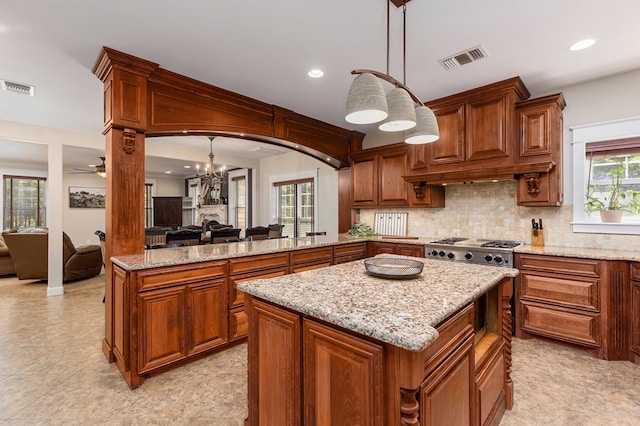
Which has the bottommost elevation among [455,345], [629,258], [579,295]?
[579,295]

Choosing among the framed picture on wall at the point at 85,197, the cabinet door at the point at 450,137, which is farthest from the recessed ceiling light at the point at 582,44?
the framed picture on wall at the point at 85,197

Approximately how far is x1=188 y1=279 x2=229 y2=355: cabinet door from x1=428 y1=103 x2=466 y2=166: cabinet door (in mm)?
2777

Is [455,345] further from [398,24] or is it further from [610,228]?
[610,228]

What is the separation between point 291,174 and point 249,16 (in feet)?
15.0

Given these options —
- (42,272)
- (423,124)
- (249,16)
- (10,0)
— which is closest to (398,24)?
(423,124)

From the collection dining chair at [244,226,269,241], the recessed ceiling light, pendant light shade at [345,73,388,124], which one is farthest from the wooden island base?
dining chair at [244,226,269,241]

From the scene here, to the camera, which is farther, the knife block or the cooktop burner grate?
the knife block

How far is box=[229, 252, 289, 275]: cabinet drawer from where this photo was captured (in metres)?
2.74

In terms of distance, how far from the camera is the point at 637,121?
2.89 m

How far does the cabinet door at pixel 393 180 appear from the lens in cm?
428

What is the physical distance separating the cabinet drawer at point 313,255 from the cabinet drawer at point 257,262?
0.38ft

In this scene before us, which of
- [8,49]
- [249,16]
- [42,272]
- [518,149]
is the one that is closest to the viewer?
[249,16]

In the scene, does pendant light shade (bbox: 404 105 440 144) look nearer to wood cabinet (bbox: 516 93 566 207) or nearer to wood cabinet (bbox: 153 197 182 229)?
wood cabinet (bbox: 516 93 566 207)

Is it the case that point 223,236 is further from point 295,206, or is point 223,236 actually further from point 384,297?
point 384,297
